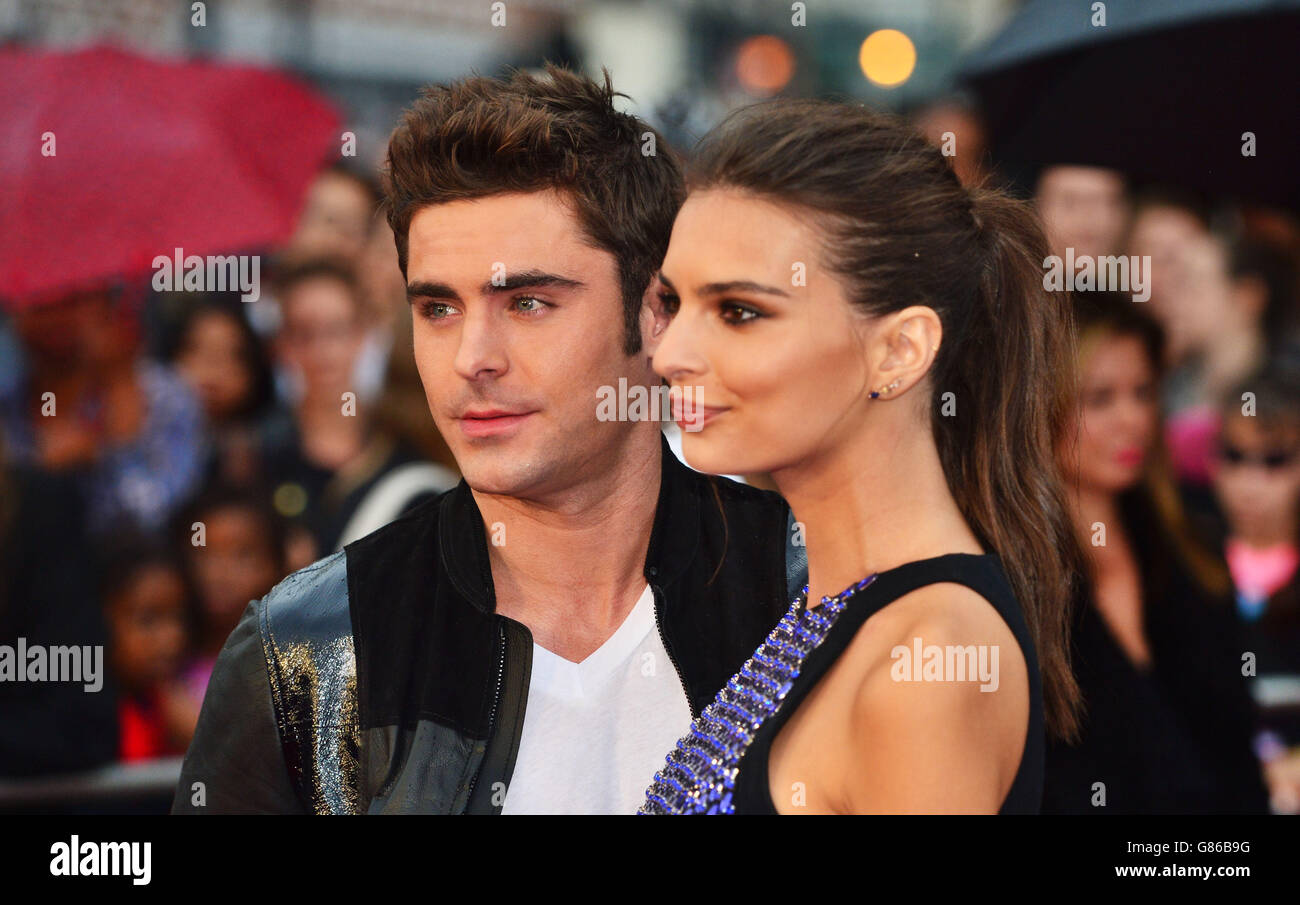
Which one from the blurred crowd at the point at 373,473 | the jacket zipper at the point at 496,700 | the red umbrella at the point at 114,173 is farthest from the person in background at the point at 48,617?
the jacket zipper at the point at 496,700

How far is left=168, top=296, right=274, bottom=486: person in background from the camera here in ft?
20.1

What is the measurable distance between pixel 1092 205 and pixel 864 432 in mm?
4490

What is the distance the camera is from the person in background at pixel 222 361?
20.1 feet

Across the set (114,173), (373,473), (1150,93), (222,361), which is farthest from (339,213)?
(1150,93)

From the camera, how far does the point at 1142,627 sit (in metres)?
4.38

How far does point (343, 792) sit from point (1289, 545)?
14.2 ft

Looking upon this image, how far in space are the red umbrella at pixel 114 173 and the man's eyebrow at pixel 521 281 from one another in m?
2.70

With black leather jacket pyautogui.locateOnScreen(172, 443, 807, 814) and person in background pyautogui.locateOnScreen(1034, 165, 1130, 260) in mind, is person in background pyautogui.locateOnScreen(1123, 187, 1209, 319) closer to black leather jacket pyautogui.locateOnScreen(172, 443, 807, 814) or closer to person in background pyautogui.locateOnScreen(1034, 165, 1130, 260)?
person in background pyautogui.locateOnScreen(1034, 165, 1130, 260)

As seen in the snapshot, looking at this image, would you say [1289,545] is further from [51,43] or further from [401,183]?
[51,43]
